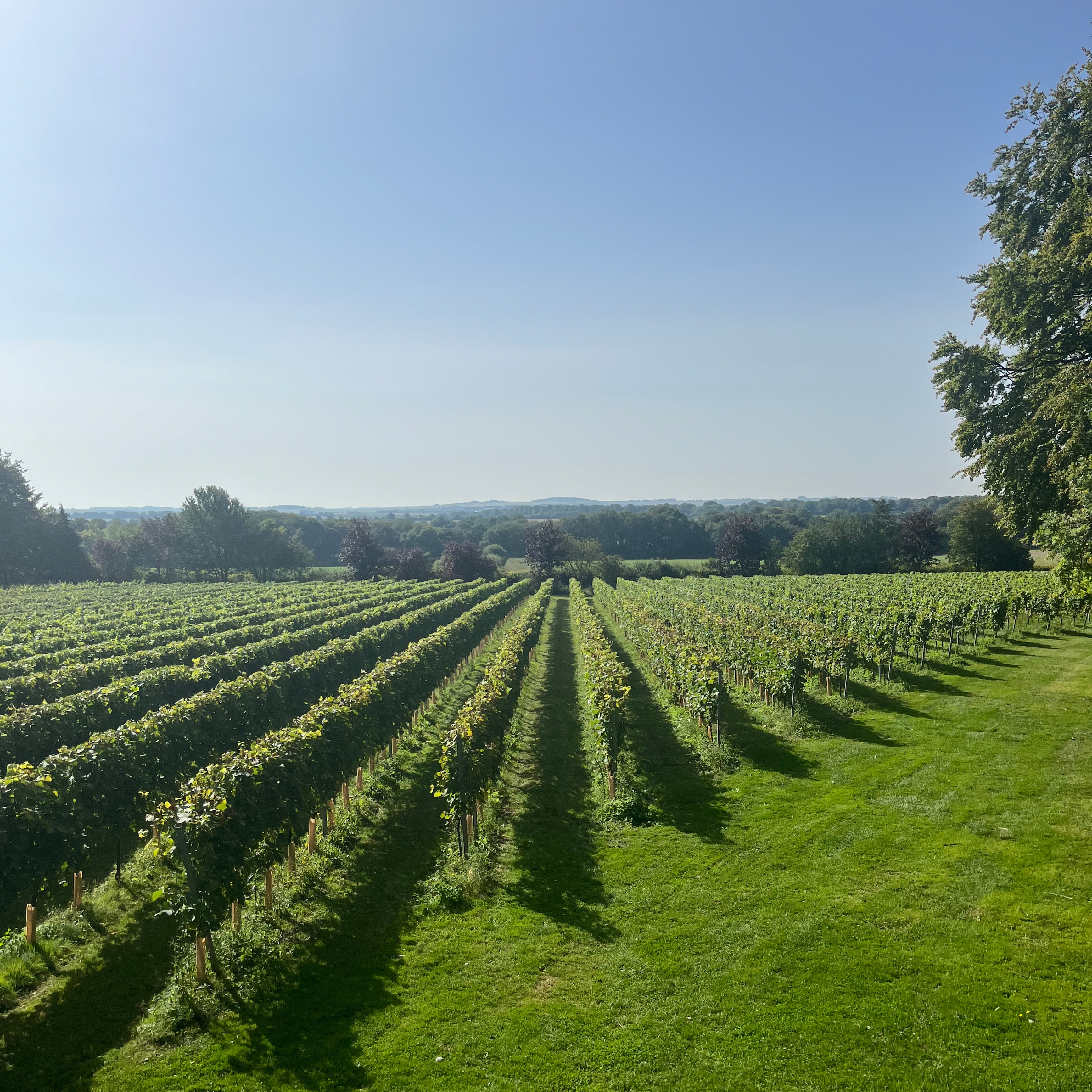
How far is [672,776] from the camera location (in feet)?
54.0

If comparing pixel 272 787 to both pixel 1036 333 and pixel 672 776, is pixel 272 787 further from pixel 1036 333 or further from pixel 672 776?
A: pixel 1036 333

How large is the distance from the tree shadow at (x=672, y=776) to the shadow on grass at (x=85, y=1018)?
380 inches

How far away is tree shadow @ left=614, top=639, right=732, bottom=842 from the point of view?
1367 cm

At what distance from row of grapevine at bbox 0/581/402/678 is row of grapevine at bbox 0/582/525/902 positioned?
985 centimetres

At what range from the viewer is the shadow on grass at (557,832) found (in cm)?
1065

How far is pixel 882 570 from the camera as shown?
267 ft

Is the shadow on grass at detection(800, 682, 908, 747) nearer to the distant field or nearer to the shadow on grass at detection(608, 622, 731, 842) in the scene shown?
the shadow on grass at detection(608, 622, 731, 842)

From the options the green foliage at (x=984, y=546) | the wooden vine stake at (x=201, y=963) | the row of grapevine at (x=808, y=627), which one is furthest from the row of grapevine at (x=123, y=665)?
the green foliage at (x=984, y=546)

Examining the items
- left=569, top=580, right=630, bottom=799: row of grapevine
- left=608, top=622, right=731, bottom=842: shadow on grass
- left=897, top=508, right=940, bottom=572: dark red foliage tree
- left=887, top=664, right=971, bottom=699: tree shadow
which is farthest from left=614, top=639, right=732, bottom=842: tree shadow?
left=897, top=508, right=940, bottom=572: dark red foliage tree

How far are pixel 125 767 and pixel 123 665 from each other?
1214cm

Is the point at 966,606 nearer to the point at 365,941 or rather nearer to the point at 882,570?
the point at 365,941

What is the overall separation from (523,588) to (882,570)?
4783 centimetres

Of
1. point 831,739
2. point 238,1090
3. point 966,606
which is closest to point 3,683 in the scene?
point 238,1090

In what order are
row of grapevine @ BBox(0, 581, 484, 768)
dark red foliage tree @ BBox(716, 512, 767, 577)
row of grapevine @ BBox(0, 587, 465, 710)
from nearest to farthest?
row of grapevine @ BBox(0, 581, 484, 768)
row of grapevine @ BBox(0, 587, 465, 710)
dark red foliage tree @ BBox(716, 512, 767, 577)
